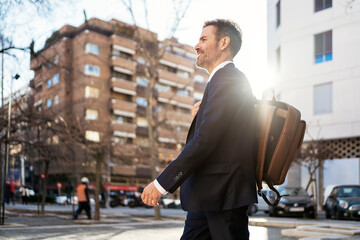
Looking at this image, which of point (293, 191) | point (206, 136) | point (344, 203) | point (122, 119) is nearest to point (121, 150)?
point (122, 119)

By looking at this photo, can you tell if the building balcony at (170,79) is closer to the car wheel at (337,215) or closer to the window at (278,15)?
the window at (278,15)

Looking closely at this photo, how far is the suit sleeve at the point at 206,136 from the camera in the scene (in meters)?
2.25

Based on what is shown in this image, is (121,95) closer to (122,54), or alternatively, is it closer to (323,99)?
(122,54)

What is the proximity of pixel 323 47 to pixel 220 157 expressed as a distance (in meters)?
26.4

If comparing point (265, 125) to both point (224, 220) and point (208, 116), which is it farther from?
point (224, 220)

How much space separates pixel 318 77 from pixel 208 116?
84.7 feet

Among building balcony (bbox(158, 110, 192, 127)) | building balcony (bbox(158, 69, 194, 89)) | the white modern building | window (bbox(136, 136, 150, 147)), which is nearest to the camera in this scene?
the white modern building

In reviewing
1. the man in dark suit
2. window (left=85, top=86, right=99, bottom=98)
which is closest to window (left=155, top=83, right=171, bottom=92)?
window (left=85, top=86, right=99, bottom=98)

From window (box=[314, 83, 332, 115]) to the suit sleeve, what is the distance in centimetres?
2513

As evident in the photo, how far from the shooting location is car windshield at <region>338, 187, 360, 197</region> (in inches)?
701

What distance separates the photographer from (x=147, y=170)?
59.0 metres

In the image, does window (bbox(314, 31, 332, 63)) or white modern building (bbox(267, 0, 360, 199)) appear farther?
window (bbox(314, 31, 332, 63))

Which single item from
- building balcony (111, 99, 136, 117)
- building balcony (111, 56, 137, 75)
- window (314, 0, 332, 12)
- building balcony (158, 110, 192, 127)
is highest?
building balcony (111, 56, 137, 75)

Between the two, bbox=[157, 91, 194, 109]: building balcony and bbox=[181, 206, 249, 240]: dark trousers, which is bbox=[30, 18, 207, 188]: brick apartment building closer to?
bbox=[157, 91, 194, 109]: building balcony
